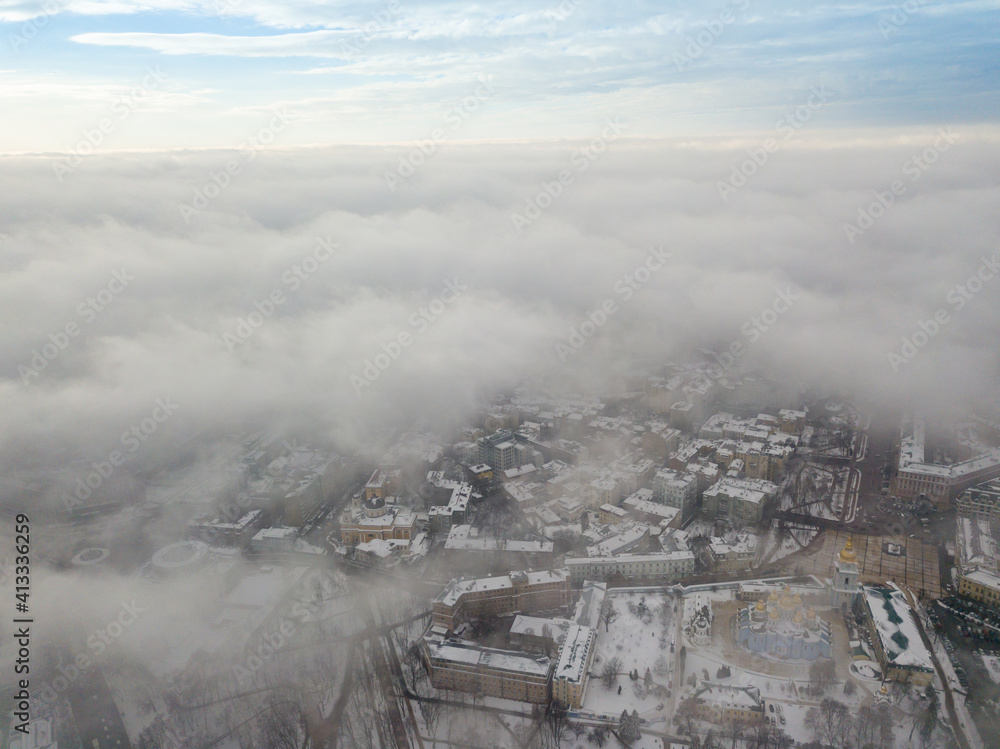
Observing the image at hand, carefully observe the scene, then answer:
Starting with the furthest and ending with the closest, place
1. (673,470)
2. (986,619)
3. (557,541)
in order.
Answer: (673,470), (557,541), (986,619)

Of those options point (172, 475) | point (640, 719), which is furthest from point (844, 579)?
point (172, 475)

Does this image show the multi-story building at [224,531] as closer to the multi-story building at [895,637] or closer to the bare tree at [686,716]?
the bare tree at [686,716]

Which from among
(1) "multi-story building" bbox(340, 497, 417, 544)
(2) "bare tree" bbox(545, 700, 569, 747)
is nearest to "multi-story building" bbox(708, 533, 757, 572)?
(2) "bare tree" bbox(545, 700, 569, 747)

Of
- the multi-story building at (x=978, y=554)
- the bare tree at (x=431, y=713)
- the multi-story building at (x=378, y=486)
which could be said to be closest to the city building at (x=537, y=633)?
the bare tree at (x=431, y=713)

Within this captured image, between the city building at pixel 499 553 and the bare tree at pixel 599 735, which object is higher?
the city building at pixel 499 553

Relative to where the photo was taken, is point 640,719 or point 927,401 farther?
point 927,401

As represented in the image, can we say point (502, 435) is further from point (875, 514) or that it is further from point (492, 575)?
point (875, 514)

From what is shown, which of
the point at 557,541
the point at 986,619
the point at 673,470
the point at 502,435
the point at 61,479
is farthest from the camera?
the point at 502,435

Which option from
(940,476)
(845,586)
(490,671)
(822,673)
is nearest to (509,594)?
(490,671)
